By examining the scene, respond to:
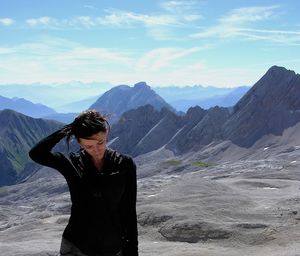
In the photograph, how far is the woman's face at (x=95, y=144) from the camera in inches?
282

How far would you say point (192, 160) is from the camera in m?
191

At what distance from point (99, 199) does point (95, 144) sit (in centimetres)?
83

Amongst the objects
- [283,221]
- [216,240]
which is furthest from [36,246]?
[283,221]

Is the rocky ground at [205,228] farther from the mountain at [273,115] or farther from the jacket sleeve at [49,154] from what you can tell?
the mountain at [273,115]

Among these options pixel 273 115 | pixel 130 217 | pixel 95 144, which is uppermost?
pixel 95 144

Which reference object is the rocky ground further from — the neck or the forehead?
the forehead

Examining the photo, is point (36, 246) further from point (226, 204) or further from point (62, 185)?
point (62, 185)

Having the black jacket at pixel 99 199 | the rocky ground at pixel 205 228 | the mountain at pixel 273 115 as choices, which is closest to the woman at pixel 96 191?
the black jacket at pixel 99 199

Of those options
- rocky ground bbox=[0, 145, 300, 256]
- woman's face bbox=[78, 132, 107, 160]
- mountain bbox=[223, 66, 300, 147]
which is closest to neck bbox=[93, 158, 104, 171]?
woman's face bbox=[78, 132, 107, 160]

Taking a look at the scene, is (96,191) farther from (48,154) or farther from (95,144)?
(48,154)

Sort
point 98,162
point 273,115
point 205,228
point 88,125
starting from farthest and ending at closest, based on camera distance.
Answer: point 273,115, point 205,228, point 98,162, point 88,125

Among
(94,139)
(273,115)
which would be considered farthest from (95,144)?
(273,115)

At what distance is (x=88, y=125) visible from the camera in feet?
23.3

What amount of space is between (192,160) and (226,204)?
515 feet
